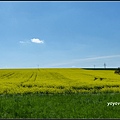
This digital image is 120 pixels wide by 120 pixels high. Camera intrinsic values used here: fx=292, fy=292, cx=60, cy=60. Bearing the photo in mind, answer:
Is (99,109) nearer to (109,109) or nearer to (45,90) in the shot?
(109,109)

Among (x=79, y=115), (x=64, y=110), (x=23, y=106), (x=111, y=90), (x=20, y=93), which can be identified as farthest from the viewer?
(x=111, y=90)

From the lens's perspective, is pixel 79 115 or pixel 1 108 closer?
pixel 79 115

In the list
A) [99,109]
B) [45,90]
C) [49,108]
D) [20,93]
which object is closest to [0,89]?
[20,93]

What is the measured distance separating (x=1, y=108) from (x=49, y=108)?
2555mm

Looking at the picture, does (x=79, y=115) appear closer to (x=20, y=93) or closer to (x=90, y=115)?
(x=90, y=115)

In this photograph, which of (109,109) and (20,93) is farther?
(20,93)

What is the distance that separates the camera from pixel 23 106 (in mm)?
16016

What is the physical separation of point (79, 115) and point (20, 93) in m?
12.7

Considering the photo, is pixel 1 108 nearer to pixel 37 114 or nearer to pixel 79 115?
pixel 37 114

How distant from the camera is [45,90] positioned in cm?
2619

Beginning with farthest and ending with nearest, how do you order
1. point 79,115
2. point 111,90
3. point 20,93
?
point 111,90, point 20,93, point 79,115

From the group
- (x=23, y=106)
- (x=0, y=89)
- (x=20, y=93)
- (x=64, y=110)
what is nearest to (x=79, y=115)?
(x=64, y=110)

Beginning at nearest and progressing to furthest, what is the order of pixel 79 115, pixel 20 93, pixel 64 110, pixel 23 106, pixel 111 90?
pixel 79 115 < pixel 64 110 < pixel 23 106 < pixel 20 93 < pixel 111 90

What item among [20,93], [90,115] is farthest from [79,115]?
[20,93]
